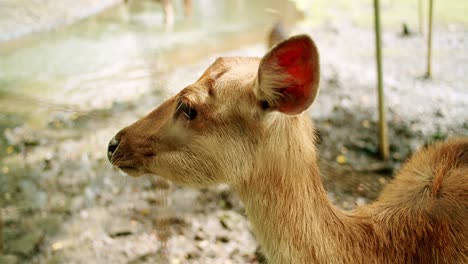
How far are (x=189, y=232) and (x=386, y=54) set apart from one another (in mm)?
4945

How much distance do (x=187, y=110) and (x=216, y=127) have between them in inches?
6.1

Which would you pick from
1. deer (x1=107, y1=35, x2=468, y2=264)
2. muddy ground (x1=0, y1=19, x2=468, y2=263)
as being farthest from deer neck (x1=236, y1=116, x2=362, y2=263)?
muddy ground (x1=0, y1=19, x2=468, y2=263)

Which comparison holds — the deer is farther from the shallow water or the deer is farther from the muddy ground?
the shallow water

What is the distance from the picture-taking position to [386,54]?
24.4 feet

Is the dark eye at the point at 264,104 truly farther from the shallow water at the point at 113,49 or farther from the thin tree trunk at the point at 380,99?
the shallow water at the point at 113,49

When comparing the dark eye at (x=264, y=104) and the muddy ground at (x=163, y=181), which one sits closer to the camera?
the dark eye at (x=264, y=104)

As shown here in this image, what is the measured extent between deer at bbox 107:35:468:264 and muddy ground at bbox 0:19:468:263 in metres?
0.46

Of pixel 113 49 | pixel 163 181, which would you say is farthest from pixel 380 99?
pixel 113 49

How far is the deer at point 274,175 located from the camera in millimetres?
2158

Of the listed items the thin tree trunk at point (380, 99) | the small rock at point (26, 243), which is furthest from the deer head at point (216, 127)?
the thin tree trunk at point (380, 99)

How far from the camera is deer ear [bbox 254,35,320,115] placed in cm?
179

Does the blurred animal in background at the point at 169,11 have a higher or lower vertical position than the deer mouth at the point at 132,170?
lower

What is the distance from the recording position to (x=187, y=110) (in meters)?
2.24

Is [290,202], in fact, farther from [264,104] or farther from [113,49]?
[113,49]
